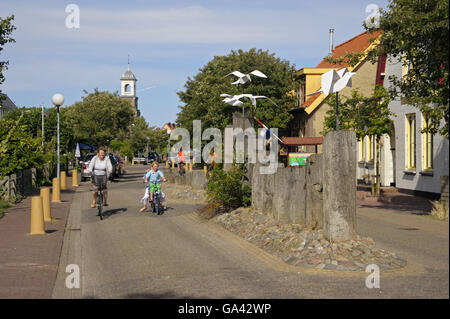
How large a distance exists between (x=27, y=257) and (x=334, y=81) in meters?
6.07

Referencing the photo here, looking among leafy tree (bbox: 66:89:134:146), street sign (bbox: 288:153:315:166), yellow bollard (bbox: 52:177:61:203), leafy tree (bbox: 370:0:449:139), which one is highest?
leafy tree (bbox: 66:89:134:146)

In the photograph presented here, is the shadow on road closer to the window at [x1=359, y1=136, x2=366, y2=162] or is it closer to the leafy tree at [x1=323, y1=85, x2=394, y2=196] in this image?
the leafy tree at [x1=323, y1=85, x2=394, y2=196]

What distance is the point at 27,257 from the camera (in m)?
9.78

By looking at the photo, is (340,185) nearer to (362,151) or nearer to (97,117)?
(362,151)

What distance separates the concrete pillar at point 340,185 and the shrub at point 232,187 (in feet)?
20.2

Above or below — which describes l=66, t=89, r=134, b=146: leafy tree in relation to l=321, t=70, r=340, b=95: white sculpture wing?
above

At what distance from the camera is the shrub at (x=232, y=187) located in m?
14.8

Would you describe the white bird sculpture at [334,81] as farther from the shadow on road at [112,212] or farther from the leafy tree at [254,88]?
the leafy tree at [254,88]

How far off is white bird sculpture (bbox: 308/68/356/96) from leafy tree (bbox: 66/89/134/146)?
48734 mm

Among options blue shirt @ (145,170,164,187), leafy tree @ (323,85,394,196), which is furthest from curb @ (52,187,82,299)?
leafy tree @ (323,85,394,196)

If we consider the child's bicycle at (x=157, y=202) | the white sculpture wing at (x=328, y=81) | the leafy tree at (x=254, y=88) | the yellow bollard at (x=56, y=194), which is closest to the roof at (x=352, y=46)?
the leafy tree at (x=254, y=88)

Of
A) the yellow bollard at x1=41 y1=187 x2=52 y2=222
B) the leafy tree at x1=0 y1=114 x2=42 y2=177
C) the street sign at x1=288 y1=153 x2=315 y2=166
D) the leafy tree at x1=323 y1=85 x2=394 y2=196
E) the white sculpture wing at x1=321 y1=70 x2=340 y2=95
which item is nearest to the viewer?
the white sculpture wing at x1=321 y1=70 x2=340 y2=95

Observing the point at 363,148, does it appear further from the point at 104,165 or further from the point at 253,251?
the point at 253,251

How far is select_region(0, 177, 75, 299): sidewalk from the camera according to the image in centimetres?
721
